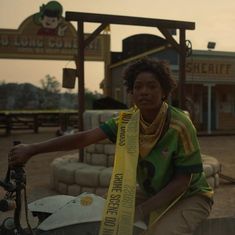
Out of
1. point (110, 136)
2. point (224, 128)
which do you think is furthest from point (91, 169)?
point (224, 128)

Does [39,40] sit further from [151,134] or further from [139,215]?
[139,215]

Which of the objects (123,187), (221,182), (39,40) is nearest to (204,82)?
(39,40)

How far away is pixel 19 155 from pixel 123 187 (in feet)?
1.55

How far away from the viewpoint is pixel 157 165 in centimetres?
228

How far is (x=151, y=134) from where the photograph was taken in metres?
2.29

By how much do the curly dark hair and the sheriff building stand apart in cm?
1831

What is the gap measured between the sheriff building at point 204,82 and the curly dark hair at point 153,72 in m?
18.3

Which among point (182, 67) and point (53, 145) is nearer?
point (53, 145)

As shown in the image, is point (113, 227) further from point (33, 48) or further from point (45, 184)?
point (33, 48)

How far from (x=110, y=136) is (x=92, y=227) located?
1.54ft

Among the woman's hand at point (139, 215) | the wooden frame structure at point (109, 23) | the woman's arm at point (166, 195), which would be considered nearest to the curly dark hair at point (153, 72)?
the woman's arm at point (166, 195)

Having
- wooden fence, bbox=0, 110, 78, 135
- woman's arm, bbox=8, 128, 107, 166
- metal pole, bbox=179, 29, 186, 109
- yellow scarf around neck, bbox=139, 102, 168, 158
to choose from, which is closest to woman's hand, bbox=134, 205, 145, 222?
yellow scarf around neck, bbox=139, 102, 168, 158

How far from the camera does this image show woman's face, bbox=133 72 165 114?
2.30 meters

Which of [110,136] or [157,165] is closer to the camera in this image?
[157,165]
